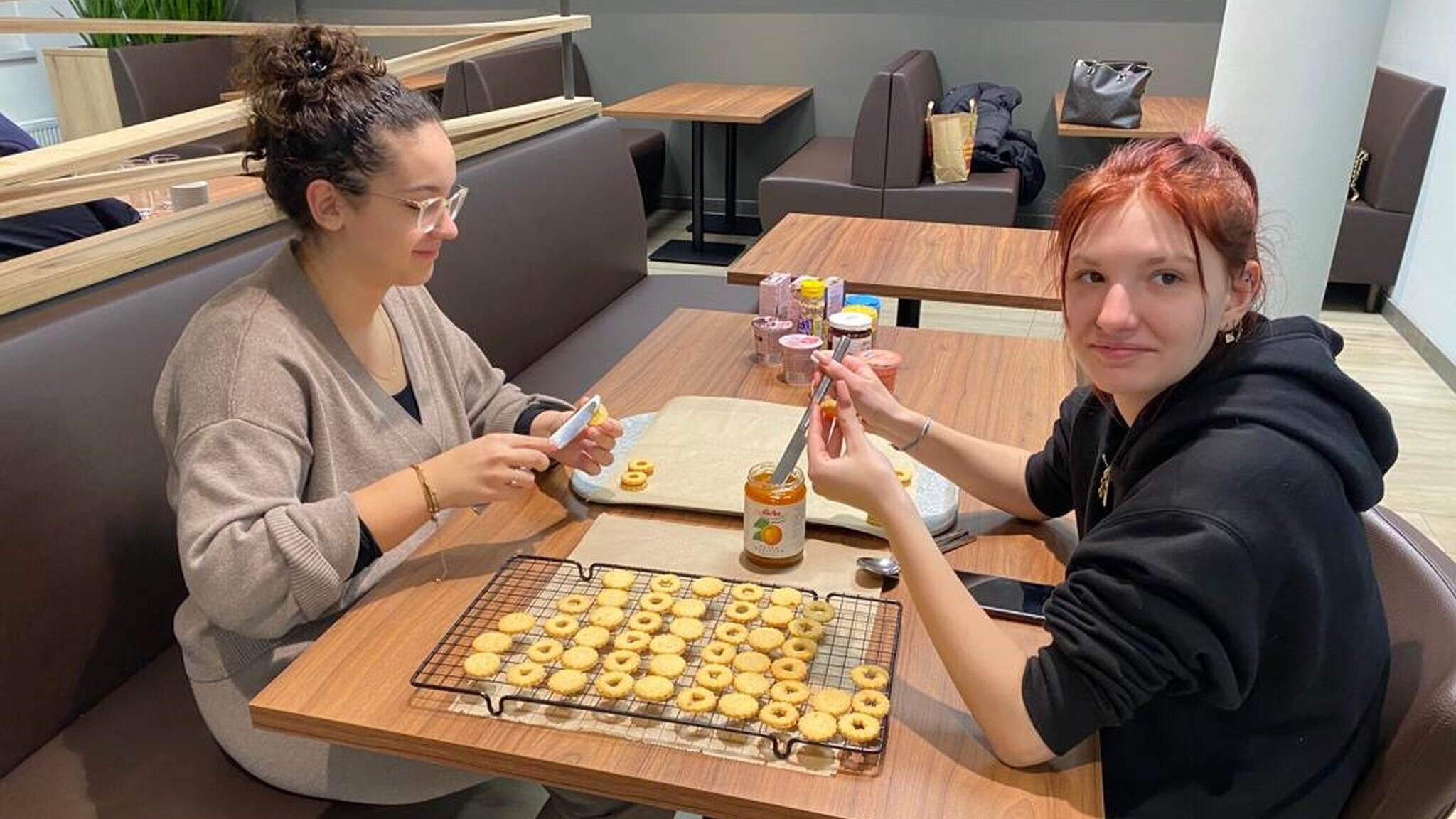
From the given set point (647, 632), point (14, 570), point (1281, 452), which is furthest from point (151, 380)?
point (1281, 452)

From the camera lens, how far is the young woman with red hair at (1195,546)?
87 centimetres

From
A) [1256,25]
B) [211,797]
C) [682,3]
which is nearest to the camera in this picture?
[211,797]

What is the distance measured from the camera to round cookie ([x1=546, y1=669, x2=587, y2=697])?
3.23 feet

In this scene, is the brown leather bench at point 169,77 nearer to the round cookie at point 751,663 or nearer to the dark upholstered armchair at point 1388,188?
the round cookie at point 751,663

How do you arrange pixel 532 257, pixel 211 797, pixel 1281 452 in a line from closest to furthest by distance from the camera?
pixel 1281 452 < pixel 211 797 < pixel 532 257

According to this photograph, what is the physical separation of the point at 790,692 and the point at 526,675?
250 mm

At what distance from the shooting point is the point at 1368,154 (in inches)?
173

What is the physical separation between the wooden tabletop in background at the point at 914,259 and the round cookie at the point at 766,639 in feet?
4.36

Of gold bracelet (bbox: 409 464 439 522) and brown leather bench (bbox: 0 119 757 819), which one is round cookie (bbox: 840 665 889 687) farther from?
brown leather bench (bbox: 0 119 757 819)

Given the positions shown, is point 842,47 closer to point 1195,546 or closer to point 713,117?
point 713,117

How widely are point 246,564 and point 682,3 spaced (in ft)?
16.9

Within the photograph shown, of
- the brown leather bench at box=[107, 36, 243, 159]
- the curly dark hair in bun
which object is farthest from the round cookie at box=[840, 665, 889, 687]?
the brown leather bench at box=[107, 36, 243, 159]

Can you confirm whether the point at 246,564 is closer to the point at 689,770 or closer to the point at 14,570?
the point at 14,570

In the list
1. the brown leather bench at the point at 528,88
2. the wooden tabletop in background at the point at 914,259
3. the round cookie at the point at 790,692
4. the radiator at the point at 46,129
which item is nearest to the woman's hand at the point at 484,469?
the round cookie at the point at 790,692
